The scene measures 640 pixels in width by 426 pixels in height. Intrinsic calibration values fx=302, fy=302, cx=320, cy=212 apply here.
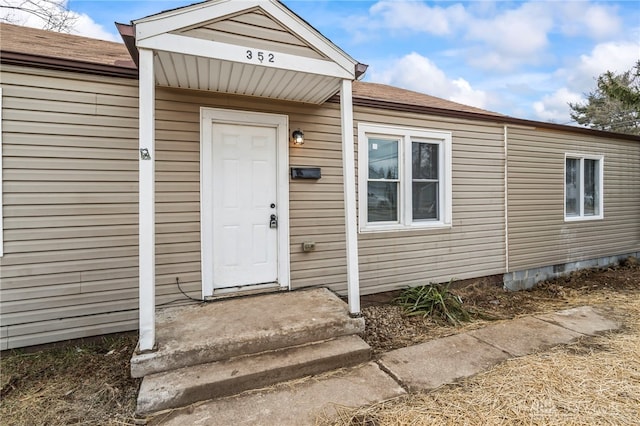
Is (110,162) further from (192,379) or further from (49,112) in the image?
(192,379)

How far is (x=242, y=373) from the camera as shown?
7.49ft

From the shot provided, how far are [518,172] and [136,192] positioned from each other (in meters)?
5.94

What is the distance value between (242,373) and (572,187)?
720 centimetres

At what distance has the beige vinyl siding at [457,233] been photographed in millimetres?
4312

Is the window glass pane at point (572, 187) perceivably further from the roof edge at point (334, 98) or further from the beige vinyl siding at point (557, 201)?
the roof edge at point (334, 98)

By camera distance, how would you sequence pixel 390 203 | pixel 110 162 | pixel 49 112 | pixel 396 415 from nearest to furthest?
pixel 396 415
pixel 49 112
pixel 110 162
pixel 390 203

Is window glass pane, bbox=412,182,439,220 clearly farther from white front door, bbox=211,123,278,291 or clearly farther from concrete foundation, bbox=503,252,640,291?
white front door, bbox=211,123,278,291

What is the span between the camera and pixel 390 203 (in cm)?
451

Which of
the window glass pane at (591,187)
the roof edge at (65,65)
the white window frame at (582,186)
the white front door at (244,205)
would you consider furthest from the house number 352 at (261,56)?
the window glass pane at (591,187)

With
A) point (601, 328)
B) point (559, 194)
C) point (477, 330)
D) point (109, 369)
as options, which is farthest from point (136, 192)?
point (559, 194)

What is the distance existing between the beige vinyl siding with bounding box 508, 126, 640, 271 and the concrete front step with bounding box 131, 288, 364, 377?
416cm

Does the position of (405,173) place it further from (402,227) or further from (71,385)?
(71,385)

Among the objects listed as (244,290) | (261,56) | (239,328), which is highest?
(261,56)

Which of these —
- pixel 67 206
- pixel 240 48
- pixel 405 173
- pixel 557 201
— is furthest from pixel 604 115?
pixel 67 206
